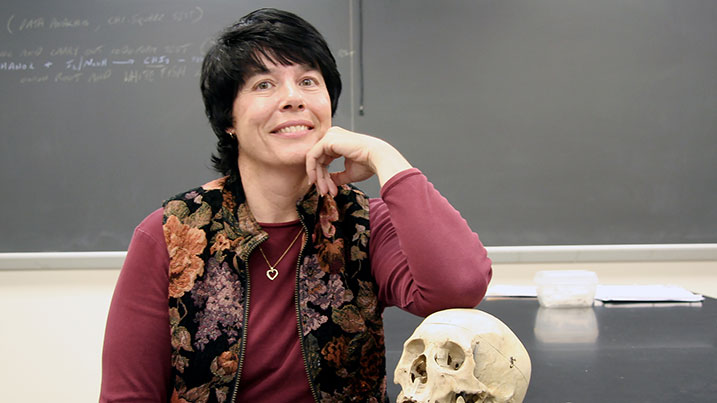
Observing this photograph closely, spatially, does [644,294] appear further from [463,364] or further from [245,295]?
[245,295]

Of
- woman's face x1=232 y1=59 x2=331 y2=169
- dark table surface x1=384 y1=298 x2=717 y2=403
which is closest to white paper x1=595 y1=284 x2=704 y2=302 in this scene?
dark table surface x1=384 y1=298 x2=717 y2=403

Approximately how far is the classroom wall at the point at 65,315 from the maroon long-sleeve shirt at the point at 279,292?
64.5 inches

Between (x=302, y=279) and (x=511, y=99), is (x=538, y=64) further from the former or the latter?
(x=302, y=279)

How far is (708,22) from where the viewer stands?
2.61 metres

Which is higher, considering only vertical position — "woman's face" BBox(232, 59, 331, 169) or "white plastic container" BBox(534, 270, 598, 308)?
"woman's face" BBox(232, 59, 331, 169)

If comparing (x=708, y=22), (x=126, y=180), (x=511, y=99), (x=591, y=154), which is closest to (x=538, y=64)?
(x=511, y=99)

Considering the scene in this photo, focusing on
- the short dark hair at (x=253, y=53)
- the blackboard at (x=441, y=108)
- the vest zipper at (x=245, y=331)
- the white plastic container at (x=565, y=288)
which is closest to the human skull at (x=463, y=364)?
the vest zipper at (x=245, y=331)

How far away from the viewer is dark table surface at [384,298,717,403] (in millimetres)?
1265

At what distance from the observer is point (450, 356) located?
1.02 metres

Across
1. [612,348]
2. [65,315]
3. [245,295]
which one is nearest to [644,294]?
[612,348]

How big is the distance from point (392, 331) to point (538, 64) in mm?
1476

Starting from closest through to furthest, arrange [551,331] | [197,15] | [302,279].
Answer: [302,279] < [551,331] < [197,15]

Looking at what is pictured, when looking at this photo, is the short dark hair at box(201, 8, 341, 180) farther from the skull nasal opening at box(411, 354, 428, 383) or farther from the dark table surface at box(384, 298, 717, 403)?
the dark table surface at box(384, 298, 717, 403)

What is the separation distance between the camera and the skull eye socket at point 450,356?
100cm
